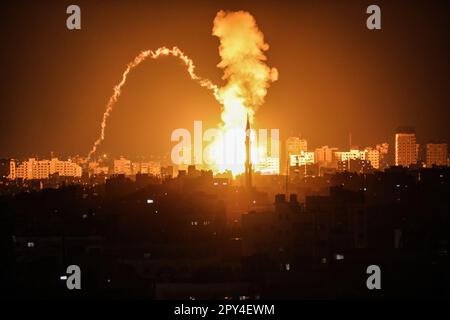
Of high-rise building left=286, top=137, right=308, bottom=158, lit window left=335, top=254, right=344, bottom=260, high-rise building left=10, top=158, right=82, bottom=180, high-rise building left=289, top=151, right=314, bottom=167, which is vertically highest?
high-rise building left=286, top=137, right=308, bottom=158

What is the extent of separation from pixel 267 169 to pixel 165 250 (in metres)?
30.0

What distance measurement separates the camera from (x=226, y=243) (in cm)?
2958

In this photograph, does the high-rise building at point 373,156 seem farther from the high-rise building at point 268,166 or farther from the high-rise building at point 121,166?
the high-rise building at point 121,166

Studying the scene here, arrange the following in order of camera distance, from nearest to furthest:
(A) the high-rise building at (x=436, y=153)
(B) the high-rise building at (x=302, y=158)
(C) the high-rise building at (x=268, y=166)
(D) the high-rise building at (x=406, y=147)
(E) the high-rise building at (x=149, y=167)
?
1. (C) the high-rise building at (x=268, y=166)
2. (D) the high-rise building at (x=406, y=147)
3. (B) the high-rise building at (x=302, y=158)
4. (A) the high-rise building at (x=436, y=153)
5. (E) the high-rise building at (x=149, y=167)

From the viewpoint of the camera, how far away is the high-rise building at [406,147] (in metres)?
62.1

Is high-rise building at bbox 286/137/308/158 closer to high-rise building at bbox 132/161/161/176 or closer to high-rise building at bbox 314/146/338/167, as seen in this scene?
high-rise building at bbox 314/146/338/167

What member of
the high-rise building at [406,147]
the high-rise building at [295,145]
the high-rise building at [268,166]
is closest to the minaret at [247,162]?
the high-rise building at [268,166]

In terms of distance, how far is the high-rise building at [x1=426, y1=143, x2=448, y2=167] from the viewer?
62969mm

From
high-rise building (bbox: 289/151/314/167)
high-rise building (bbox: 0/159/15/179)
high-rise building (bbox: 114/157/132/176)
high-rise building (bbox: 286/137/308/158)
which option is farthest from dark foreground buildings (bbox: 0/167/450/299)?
high-rise building (bbox: 114/157/132/176)

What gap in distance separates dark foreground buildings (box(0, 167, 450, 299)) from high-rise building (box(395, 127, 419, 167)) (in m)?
18.7

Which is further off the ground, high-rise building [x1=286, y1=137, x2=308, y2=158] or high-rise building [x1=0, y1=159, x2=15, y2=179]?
high-rise building [x1=286, y1=137, x2=308, y2=158]

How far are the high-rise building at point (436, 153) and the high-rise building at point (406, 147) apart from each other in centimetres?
62

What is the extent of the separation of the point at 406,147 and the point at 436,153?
1509 millimetres

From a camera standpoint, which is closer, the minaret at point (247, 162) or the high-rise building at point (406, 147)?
the minaret at point (247, 162)
